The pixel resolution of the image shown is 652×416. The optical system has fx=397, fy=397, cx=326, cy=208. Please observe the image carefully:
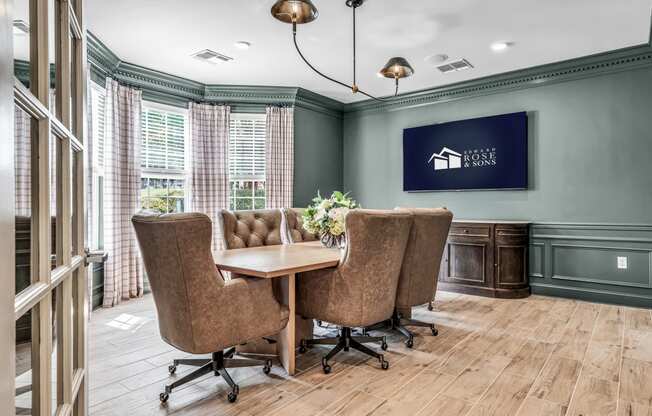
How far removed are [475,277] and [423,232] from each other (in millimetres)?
2134

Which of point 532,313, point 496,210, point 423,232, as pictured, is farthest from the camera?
point 496,210

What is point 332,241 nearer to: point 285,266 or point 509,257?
point 285,266

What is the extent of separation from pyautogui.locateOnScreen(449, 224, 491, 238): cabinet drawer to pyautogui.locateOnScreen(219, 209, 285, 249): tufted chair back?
7.33ft

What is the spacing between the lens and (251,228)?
11.4 feet

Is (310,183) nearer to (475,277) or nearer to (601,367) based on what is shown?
(475,277)

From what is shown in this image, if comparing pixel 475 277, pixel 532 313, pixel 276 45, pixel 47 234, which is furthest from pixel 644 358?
pixel 276 45

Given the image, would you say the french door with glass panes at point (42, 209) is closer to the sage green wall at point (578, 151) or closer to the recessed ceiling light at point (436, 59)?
the recessed ceiling light at point (436, 59)

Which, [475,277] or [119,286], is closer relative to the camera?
[119,286]

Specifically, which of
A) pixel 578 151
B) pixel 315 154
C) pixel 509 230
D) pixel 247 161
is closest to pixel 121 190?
pixel 247 161

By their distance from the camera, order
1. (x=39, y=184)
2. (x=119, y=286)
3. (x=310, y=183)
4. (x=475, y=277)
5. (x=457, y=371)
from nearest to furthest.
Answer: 1. (x=39, y=184)
2. (x=457, y=371)
3. (x=119, y=286)
4. (x=475, y=277)
5. (x=310, y=183)

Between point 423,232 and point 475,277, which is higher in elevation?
point 423,232

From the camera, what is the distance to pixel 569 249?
443 cm

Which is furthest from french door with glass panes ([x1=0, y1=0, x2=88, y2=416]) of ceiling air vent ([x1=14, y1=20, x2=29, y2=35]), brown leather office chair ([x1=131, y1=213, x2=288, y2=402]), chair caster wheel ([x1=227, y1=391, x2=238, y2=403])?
chair caster wheel ([x1=227, y1=391, x2=238, y2=403])

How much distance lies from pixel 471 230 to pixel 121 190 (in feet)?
13.0
